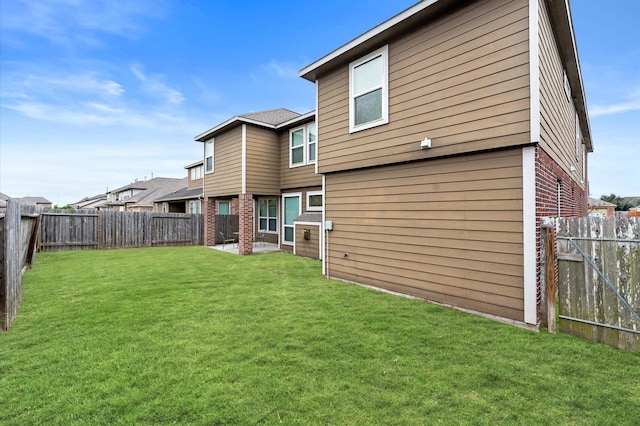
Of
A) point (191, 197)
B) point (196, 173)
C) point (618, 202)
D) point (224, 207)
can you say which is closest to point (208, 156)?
point (224, 207)

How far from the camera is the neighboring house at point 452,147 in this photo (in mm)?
4168

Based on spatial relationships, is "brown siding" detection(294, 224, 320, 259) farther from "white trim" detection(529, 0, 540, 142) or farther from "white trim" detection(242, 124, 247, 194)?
"white trim" detection(529, 0, 540, 142)

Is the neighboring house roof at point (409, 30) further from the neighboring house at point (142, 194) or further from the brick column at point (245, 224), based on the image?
the neighboring house at point (142, 194)

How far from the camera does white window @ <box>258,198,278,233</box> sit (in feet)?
47.0

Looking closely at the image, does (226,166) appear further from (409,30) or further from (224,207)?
(409,30)

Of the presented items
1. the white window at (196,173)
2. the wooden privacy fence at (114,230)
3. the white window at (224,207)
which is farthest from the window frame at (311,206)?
the white window at (196,173)

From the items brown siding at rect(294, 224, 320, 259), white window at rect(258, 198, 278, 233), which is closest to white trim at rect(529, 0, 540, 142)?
brown siding at rect(294, 224, 320, 259)

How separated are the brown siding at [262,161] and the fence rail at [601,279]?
33.0 feet

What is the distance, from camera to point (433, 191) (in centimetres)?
529

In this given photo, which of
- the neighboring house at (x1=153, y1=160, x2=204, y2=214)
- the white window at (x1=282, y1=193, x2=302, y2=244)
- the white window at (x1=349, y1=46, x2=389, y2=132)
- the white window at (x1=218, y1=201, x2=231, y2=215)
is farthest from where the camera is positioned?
the neighboring house at (x1=153, y1=160, x2=204, y2=214)

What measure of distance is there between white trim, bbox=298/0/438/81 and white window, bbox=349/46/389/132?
1.16 feet

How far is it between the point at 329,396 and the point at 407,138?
15.0ft

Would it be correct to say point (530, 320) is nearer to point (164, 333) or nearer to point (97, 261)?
point (164, 333)

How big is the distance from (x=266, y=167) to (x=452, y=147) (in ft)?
28.8
